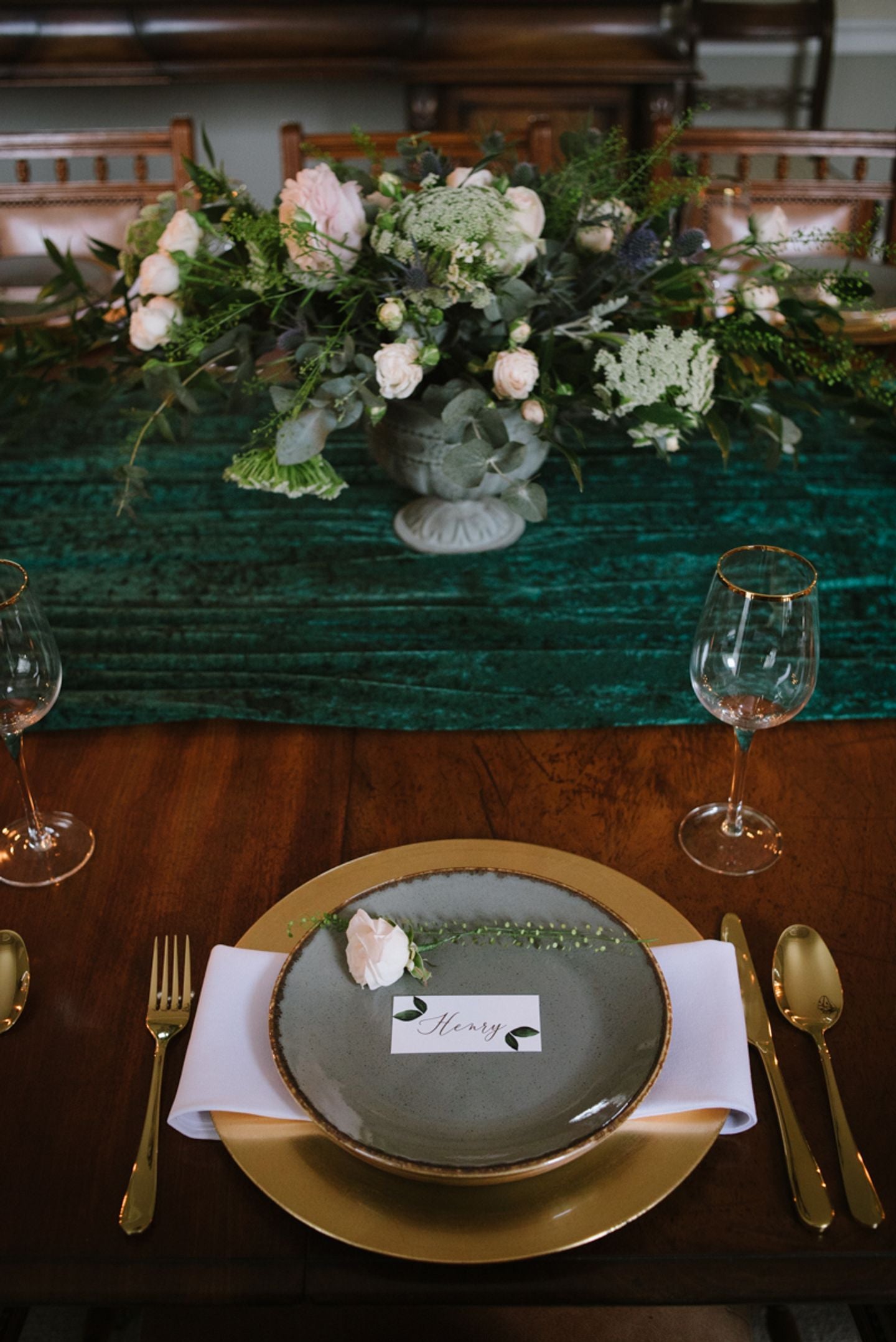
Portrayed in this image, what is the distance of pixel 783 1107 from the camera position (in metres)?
0.69

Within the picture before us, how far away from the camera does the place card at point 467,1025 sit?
28.1 inches

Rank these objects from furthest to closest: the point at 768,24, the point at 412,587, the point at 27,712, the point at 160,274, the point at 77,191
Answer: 1. the point at 768,24
2. the point at 77,191
3. the point at 412,587
4. the point at 160,274
5. the point at 27,712

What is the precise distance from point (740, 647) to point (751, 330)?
46 cm

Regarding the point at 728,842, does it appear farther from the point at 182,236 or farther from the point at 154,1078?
the point at 182,236

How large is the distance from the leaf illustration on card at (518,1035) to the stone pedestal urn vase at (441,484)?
0.52 m

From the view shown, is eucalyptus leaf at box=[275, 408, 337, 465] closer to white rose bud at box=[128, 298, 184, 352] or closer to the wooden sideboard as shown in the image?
white rose bud at box=[128, 298, 184, 352]

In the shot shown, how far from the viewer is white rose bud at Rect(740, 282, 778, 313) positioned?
1188 mm

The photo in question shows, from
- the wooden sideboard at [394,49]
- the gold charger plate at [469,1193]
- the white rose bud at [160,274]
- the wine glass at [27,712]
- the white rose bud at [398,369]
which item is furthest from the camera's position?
the wooden sideboard at [394,49]

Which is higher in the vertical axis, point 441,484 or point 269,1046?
point 441,484

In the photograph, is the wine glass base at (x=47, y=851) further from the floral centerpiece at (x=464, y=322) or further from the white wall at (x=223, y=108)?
the white wall at (x=223, y=108)

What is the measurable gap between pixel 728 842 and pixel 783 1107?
0.24m

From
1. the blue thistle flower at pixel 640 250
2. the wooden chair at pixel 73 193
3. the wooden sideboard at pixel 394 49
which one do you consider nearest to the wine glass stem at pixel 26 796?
the blue thistle flower at pixel 640 250

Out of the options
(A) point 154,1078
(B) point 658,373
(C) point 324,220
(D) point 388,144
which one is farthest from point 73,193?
(A) point 154,1078

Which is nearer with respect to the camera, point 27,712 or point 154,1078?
point 154,1078
